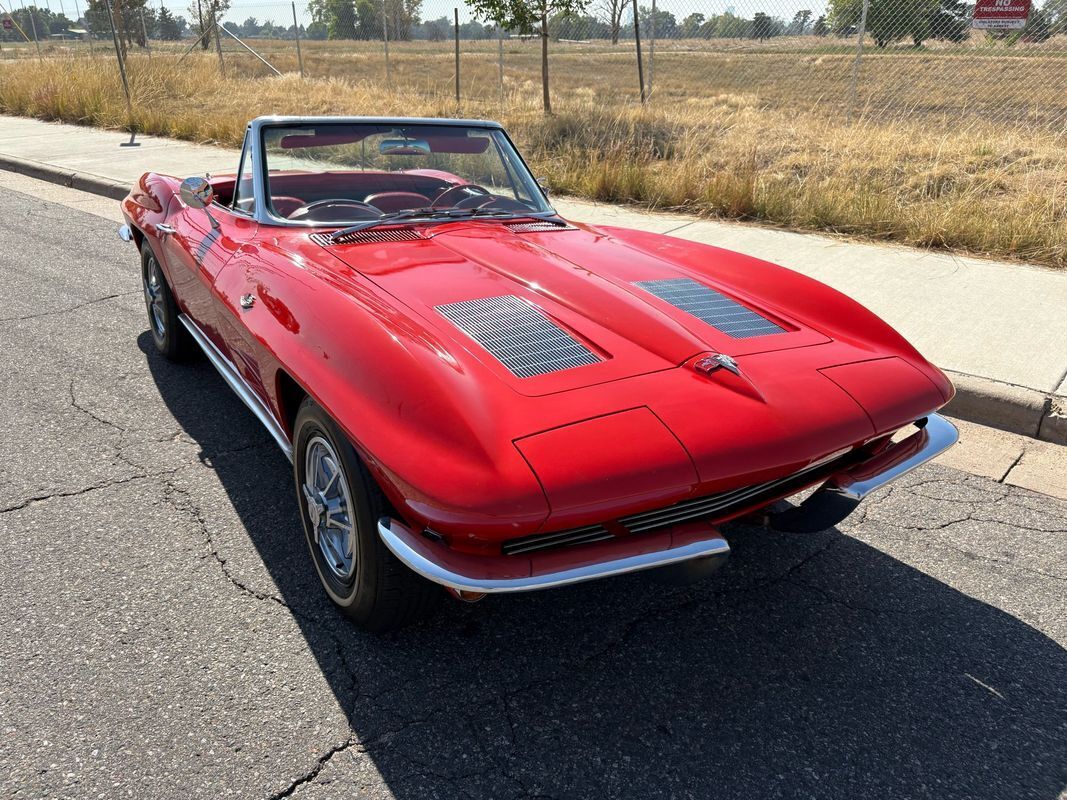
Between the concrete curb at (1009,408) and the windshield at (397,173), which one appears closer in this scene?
the windshield at (397,173)

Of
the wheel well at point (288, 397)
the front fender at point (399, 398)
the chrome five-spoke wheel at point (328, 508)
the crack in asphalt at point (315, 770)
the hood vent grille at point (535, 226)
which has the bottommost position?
the crack in asphalt at point (315, 770)

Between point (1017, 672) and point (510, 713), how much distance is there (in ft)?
4.66

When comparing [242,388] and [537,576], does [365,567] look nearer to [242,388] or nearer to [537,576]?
[537,576]

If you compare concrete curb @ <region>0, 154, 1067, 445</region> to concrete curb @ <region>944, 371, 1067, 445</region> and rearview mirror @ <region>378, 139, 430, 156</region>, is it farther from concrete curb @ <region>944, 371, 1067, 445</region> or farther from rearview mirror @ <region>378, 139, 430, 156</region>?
rearview mirror @ <region>378, 139, 430, 156</region>

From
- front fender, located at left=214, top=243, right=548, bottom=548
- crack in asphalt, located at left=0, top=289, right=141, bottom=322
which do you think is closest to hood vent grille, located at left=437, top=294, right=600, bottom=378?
front fender, located at left=214, top=243, right=548, bottom=548

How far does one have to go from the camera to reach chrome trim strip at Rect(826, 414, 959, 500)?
235 cm

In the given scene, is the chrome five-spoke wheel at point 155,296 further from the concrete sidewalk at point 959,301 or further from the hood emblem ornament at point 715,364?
the concrete sidewalk at point 959,301

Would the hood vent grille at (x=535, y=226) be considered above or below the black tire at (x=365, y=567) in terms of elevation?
above

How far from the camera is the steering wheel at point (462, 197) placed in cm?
369

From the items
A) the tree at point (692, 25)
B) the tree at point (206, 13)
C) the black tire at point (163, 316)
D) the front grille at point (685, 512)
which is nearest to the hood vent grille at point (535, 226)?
the front grille at point (685, 512)

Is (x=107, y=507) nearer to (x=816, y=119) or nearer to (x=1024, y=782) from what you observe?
(x=1024, y=782)

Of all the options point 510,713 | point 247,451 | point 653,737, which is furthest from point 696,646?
point 247,451

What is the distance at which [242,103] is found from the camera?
14289mm

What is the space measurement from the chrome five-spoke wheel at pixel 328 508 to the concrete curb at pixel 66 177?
755 cm
